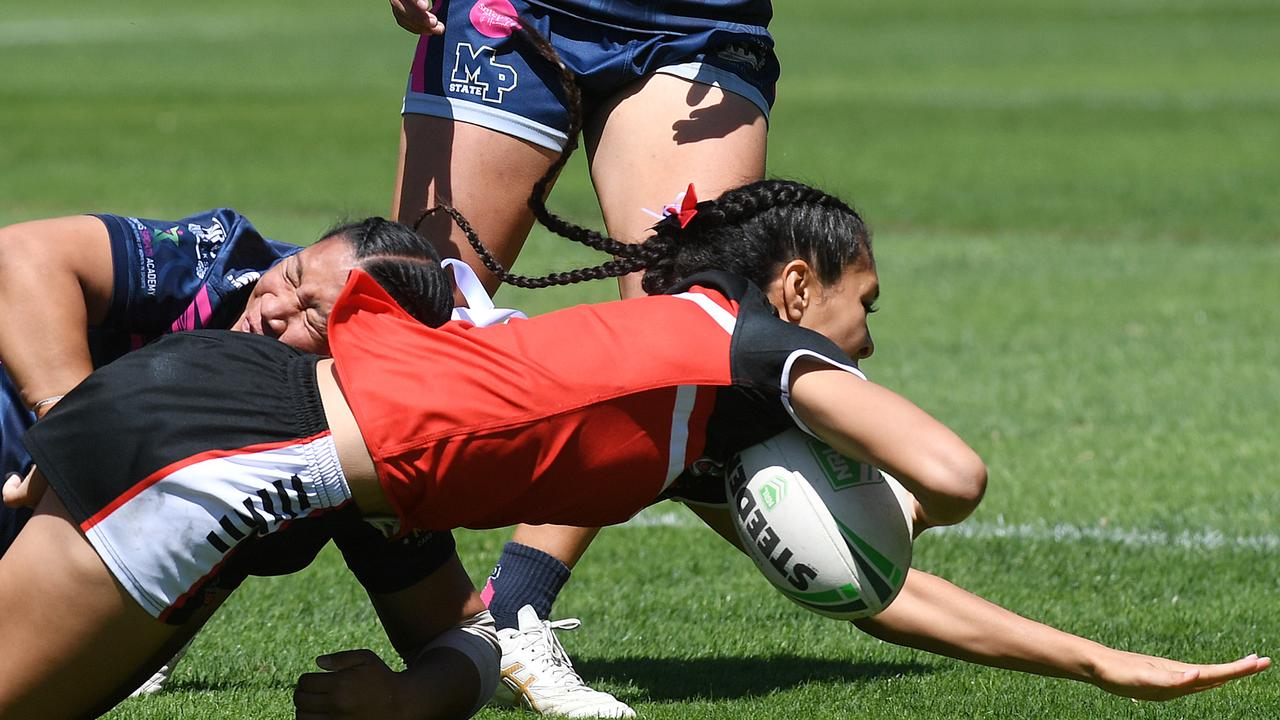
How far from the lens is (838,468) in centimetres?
321

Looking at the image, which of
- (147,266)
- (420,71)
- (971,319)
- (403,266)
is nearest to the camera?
(403,266)

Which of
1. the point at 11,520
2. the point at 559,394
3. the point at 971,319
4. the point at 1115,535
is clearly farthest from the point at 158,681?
the point at 971,319

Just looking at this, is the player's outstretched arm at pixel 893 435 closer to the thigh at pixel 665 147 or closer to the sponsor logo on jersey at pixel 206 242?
the thigh at pixel 665 147

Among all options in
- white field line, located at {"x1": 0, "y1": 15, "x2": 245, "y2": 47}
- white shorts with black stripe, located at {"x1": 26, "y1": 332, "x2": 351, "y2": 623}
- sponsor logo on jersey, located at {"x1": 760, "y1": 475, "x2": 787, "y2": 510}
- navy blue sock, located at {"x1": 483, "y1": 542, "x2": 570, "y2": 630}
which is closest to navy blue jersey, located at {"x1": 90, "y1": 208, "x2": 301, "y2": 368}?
white shorts with black stripe, located at {"x1": 26, "y1": 332, "x2": 351, "y2": 623}

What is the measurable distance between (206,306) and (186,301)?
42mm

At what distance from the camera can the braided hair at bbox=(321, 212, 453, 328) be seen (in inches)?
133

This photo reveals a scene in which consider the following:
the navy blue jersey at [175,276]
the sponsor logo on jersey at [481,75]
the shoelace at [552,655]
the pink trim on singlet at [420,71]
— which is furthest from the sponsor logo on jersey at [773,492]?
the pink trim on singlet at [420,71]

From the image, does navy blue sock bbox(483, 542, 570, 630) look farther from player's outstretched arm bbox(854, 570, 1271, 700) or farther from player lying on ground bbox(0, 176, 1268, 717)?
player lying on ground bbox(0, 176, 1268, 717)

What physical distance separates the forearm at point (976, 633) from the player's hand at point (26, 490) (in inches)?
66.8

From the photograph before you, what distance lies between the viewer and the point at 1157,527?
224 inches

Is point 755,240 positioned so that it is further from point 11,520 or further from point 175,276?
point 11,520

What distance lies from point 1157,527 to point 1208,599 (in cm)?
80

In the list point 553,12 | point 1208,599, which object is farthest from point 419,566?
point 1208,599

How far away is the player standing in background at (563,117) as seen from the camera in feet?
14.1
